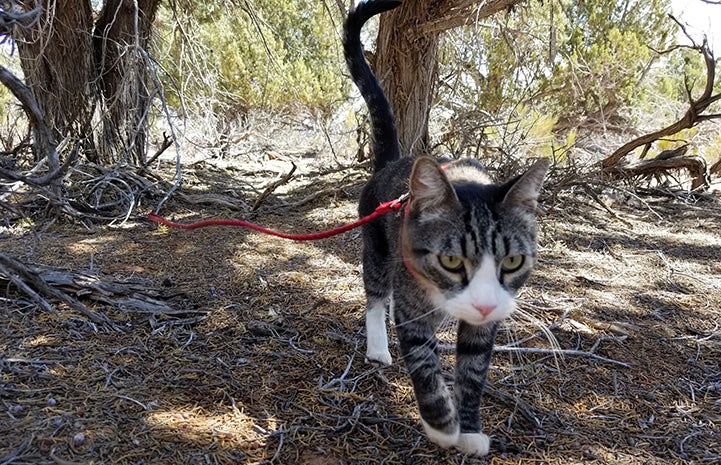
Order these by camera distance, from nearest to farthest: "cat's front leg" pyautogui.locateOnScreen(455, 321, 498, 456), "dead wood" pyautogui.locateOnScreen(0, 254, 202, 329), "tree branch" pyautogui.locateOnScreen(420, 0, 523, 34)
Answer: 1. "cat's front leg" pyautogui.locateOnScreen(455, 321, 498, 456)
2. "dead wood" pyautogui.locateOnScreen(0, 254, 202, 329)
3. "tree branch" pyautogui.locateOnScreen(420, 0, 523, 34)

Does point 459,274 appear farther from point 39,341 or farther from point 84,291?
point 84,291

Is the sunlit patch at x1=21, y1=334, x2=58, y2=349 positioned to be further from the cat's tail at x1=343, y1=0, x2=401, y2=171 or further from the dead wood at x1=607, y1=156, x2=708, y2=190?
the dead wood at x1=607, y1=156, x2=708, y2=190

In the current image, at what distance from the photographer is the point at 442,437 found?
1.81 m

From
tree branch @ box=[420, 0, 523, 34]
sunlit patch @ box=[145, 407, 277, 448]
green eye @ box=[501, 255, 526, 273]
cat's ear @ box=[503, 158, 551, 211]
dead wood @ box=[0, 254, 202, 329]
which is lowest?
sunlit patch @ box=[145, 407, 277, 448]

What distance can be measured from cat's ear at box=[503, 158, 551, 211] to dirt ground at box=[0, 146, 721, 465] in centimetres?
59

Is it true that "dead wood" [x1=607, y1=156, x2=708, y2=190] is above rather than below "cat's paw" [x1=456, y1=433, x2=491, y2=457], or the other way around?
above

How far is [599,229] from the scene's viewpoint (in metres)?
4.81

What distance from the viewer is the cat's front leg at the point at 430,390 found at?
179 centimetres

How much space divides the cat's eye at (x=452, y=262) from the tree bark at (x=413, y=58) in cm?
332

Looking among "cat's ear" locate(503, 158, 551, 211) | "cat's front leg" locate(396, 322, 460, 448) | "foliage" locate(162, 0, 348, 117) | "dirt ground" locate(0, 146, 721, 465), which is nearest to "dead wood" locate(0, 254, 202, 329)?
"dirt ground" locate(0, 146, 721, 465)

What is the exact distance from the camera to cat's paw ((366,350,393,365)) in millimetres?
2398

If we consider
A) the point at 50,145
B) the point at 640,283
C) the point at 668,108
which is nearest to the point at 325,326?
the point at 50,145

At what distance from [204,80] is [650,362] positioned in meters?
5.00

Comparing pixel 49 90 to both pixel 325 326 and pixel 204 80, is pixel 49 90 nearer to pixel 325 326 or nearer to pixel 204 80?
pixel 204 80
